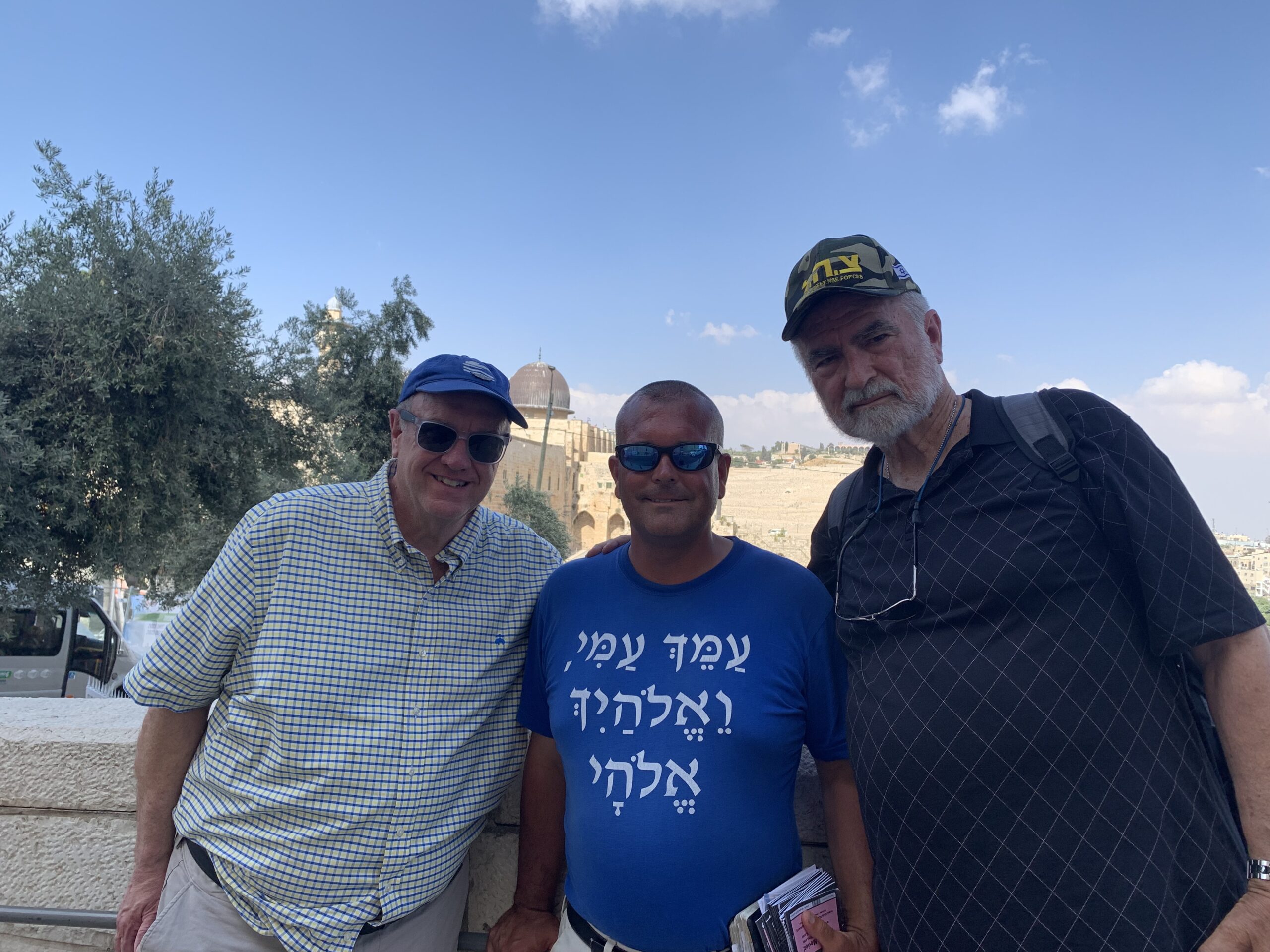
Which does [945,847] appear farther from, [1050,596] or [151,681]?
[151,681]

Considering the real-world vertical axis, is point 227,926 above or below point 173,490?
below

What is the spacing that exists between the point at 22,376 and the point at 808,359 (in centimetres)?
970

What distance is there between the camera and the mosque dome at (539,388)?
5638 cm

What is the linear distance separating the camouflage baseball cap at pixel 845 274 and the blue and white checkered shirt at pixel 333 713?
0.97m

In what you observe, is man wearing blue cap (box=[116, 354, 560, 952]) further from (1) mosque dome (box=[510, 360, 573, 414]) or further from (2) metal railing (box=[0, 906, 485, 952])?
(1) mosque dome (box=[510, 360, 573, 414])

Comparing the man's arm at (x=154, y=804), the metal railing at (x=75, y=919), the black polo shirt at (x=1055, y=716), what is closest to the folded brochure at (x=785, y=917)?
the black polo shirt at (x=1055, y=716)

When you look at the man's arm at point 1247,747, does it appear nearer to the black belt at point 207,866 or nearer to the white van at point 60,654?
the black belt at point 207,866

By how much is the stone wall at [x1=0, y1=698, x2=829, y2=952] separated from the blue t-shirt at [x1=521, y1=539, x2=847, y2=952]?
1.39 ft

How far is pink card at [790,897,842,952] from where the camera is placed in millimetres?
1521

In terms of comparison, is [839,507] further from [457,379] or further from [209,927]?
[209,927]

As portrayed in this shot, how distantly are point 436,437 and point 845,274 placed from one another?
0.98 m

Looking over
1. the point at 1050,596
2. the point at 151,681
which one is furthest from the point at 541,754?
the point at 1050,596

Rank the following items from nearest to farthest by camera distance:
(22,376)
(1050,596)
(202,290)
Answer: (1050,596), (22,376), (202,290)

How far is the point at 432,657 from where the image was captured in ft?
5.85
